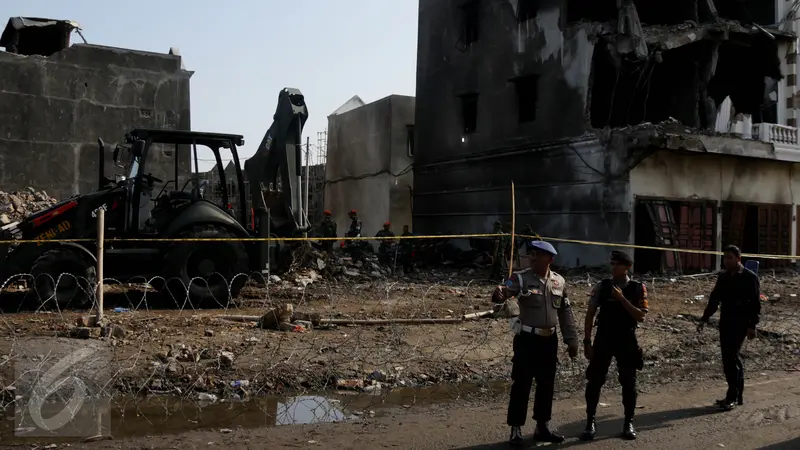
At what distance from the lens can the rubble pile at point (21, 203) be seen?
51.2ft

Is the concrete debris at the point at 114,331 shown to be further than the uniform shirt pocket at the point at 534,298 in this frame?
Yes

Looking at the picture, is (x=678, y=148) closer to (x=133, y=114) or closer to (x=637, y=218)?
(x=637, y=218)

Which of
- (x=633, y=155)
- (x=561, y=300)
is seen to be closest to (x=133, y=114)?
(x=633, y=155)

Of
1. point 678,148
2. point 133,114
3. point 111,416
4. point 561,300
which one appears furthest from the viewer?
point 133,114

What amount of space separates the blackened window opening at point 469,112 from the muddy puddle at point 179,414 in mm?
17041

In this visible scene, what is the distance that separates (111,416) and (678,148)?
15.2 m

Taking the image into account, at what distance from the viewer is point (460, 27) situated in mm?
23234

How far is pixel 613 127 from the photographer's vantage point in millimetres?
20984

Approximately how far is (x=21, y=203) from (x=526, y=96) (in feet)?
45.9

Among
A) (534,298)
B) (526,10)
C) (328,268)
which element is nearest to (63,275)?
(328,268)

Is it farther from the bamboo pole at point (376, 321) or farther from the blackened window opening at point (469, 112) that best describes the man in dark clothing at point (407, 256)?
the bamboo pole at point (376, 321)

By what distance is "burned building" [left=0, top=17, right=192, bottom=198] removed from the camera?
18812 mm

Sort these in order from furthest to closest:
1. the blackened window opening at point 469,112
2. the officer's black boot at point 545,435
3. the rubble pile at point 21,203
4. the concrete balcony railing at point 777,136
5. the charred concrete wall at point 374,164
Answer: the charred concrete wall at point 374,164 < the blackened window opening at point 469,112 < the concrete balcony railing at point 777,136 < the rubble pile at point 21,203 < the officer's black boot at point 545,435

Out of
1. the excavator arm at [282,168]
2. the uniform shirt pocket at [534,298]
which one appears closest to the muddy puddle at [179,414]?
the uniform shirt pocket at [534,298]
